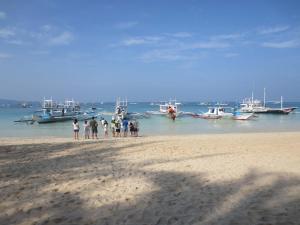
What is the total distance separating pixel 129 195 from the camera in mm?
7812

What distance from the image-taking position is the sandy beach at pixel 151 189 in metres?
6.43

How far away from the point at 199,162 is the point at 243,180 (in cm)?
291

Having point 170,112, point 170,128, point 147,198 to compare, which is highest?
point 170,112

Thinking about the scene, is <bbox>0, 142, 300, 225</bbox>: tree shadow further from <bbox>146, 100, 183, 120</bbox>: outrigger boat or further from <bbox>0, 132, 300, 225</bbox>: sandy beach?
<bbox>146, 100, 183, 120</bbox>: outrigger boat

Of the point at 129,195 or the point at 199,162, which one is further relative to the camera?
the point at 199,162

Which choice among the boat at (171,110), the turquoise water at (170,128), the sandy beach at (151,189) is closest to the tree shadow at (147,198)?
the sandy beach at (151,189)

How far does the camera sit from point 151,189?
329 inches

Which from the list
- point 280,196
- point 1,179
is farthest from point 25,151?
point 280,196

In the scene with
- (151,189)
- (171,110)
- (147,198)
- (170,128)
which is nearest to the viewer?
(147,198)

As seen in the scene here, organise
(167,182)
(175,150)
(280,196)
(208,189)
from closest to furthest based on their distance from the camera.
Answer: (280,196)
(208,189)
(167,182)
(175,150)

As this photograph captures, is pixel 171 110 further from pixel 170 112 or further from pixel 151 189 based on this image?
pixel 151 189

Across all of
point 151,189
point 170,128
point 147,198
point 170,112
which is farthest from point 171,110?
point 147,198

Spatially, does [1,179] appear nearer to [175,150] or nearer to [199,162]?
[199,162]

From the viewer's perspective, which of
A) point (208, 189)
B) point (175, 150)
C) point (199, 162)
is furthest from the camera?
point (175, 150)
